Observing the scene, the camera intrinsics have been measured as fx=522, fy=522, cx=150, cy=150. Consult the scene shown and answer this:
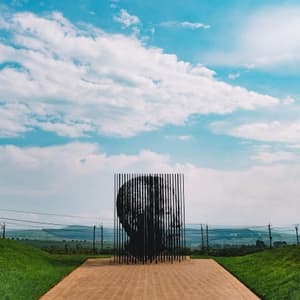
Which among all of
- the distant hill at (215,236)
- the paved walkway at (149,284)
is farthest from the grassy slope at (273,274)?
the distant hill at (215,236)

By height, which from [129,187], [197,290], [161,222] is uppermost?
[129,187]

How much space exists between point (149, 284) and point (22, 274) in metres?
4.09

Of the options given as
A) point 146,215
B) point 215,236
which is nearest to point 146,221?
point 146,215

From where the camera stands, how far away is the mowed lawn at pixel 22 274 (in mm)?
12094

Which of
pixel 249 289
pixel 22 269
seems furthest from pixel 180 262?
pixel 249 289

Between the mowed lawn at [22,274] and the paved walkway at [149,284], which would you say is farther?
the mowed lawn at [22,274]

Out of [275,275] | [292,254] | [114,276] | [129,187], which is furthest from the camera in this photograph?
[129,187]

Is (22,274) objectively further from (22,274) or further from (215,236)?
(215,236)

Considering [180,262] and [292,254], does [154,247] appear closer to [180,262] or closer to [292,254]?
[180,262]

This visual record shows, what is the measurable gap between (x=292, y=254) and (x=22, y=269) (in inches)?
365

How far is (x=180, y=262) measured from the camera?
2183 centimetres

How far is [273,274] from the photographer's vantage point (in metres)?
14.9

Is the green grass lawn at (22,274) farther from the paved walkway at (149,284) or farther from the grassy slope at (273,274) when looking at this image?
the grassy slope at (273,274)

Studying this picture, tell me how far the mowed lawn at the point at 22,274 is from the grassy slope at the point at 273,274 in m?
5.29
